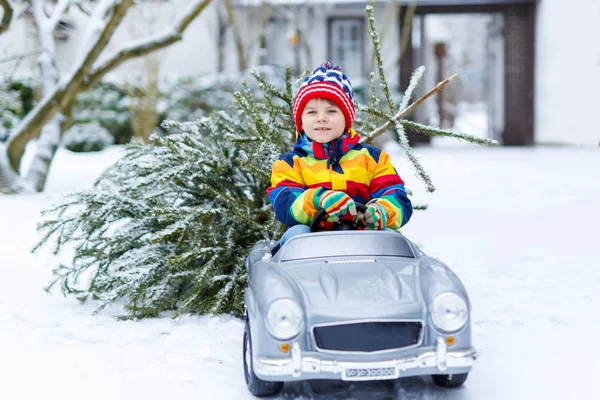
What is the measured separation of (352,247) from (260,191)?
181 centimetres

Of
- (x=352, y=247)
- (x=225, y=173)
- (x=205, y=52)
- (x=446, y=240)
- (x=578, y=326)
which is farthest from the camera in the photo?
(x=205, y=52)

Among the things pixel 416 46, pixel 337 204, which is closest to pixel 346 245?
pixel 337 204

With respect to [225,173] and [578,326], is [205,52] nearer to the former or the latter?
[225,173]

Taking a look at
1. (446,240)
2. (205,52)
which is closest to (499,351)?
(446,240)

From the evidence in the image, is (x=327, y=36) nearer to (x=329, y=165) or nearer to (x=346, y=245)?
(x=329, y=165)

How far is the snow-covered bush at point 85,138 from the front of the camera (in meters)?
16.3

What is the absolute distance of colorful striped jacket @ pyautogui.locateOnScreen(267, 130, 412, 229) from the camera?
147 inches

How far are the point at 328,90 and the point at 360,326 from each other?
52.0 inches

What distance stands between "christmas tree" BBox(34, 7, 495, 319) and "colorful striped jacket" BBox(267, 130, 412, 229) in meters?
0.48

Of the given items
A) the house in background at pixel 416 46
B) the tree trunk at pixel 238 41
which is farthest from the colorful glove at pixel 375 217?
the tree trunk at pixel 238 41

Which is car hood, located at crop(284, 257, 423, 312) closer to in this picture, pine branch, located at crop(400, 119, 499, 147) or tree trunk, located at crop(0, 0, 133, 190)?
pine branch, located at crop(400, 119, 499, 147)

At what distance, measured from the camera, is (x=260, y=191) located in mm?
5074

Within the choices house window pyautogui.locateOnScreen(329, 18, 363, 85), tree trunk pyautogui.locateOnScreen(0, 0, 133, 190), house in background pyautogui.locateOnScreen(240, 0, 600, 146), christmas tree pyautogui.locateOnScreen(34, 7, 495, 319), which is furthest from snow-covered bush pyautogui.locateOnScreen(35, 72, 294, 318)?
house window pyautogui.locateOnScreen(329, 18, 363, 85)

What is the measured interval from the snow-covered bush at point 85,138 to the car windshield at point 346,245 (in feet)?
45.2
